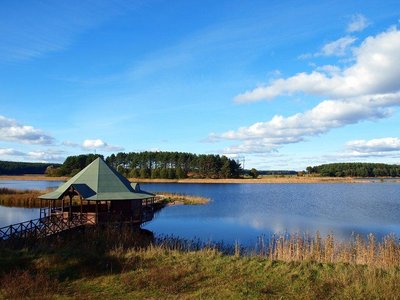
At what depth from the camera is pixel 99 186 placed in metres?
Result: 30.2

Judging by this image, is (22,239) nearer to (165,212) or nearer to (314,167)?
(165,212)

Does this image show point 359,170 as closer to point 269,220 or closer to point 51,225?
point 269,220

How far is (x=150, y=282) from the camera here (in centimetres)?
1363

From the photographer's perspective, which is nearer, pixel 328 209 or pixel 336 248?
pixel 336 248

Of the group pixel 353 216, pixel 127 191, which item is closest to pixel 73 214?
pixel 127 191

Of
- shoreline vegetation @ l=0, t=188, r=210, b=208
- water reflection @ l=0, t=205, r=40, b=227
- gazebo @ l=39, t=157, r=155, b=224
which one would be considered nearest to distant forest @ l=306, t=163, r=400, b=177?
shoreline vegetation @ l=0, t=188, r=210, b=208

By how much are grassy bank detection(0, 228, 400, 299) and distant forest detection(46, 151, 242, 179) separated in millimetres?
104037

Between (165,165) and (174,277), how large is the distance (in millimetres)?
132219

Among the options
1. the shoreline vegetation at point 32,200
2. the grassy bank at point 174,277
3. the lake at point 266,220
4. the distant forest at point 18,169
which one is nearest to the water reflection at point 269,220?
the lake at point 266,220

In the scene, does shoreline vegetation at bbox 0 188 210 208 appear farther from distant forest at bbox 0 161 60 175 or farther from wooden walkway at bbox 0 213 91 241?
distant forest at bbox 0 161 60 175

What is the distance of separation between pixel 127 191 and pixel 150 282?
1748cm

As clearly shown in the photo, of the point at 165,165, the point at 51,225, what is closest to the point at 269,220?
the point at 51,225

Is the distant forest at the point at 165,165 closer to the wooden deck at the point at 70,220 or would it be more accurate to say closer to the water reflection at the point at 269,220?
the water reflection at the point at 269,220

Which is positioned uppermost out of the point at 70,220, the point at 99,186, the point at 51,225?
the point at 99,186
